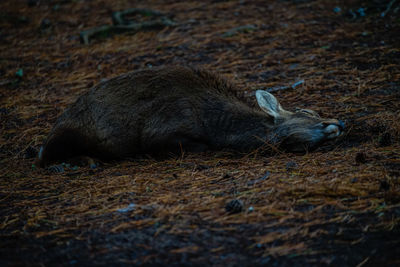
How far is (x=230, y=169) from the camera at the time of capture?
3943 mm

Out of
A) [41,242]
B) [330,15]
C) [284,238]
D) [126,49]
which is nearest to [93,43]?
[126,49]

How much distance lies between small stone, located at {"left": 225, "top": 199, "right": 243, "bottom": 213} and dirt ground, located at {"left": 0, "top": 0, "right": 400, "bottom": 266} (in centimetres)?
5

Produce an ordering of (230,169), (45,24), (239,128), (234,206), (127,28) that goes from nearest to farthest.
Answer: (234,206) → (230,169) → (239,128) → (127,28) → (45,24)

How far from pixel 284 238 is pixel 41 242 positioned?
1.64m

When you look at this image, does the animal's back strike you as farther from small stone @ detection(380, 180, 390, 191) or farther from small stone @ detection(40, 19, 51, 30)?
small stone @ detection(40, 19, 51, 30)

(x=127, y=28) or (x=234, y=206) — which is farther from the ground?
(x=127, y=28)

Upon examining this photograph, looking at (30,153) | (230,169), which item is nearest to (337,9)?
(230,169)

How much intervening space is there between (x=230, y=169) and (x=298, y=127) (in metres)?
1.02

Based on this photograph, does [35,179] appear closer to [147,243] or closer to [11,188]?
[11,188]

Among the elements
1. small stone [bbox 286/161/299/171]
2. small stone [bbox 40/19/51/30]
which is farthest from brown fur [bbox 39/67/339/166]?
small stone [bbox 40/19/51/30]

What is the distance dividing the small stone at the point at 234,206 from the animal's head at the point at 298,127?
67.6 inches

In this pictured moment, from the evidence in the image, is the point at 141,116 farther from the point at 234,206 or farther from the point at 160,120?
the point at 234,206

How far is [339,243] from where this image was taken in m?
2.41

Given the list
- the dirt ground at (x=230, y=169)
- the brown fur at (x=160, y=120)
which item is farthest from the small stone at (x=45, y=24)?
the brown fur at (x=160, y=120)
